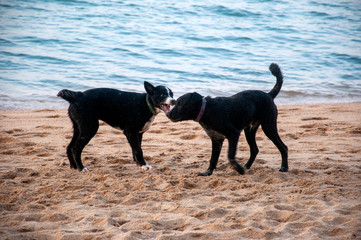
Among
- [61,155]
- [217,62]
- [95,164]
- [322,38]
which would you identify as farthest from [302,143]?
[322,38]

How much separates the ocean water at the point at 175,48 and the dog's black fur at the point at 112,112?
14.4 ft

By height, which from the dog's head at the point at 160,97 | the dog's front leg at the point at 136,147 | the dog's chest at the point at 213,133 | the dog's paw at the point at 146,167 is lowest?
the dog's paw at the point at 146,167

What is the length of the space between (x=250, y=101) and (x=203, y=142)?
1.96 m

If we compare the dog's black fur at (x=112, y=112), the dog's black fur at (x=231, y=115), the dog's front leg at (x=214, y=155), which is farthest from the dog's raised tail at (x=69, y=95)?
the dog's front leg at (x=214, y=155)

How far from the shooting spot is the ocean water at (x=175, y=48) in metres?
12.6

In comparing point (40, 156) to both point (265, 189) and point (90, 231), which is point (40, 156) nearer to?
point (90, 231)

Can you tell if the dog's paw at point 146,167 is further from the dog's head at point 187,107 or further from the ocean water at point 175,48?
the ocean water at point 175,48

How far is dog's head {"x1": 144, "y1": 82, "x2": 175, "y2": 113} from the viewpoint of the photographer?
20.9 ft

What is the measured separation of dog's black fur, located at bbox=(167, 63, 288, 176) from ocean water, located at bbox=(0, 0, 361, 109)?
213 inches

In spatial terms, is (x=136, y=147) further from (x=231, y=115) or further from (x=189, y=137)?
(x=189, y=137)

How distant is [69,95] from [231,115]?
2.25 m

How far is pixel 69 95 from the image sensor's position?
6.10 m

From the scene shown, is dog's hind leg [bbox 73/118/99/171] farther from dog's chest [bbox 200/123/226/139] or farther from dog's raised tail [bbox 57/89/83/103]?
dog's chest [bbox 200/123/226/139]

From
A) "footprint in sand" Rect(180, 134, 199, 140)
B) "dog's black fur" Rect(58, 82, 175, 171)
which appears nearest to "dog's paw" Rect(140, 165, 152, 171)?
"dog's black fur" Rect(58, 82, 175, 171)
